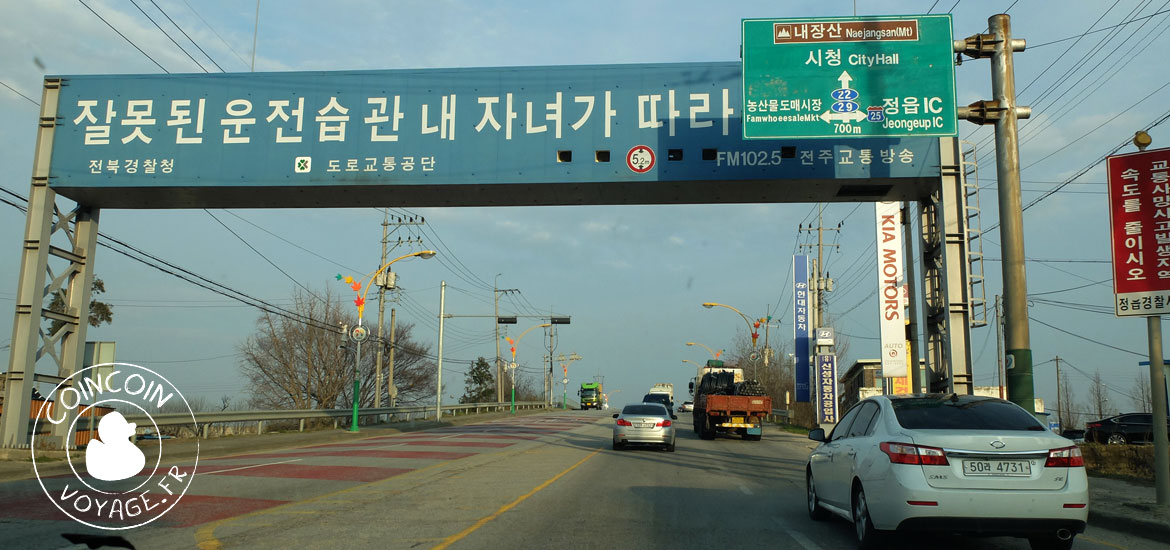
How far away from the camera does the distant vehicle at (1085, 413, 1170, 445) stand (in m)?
29.7

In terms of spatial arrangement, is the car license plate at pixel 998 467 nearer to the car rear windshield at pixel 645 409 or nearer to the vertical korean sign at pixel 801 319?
the car rear windshield at pixel 645 409

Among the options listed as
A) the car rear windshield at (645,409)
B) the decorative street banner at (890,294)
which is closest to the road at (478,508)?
the car rear windshield at (645,409)

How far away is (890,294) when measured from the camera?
31.7 meters

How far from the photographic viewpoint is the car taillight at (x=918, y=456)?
7152mm

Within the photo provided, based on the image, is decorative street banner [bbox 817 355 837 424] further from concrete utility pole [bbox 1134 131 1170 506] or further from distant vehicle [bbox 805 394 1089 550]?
distant vehicle [bbox 805 394 1089 550]

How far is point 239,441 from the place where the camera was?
2400cm

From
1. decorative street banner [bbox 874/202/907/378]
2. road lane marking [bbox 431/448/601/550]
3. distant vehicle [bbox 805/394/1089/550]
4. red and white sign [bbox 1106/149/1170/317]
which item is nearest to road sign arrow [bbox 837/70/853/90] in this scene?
red and white sign [bbox 1106/149/1170/317]

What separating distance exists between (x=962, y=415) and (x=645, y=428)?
53.7 feet

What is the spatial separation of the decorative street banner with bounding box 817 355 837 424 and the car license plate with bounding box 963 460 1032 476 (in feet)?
96.9

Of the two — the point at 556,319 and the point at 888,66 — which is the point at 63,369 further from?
the point at 556,319

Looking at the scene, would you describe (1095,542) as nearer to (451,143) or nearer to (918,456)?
(918,456)

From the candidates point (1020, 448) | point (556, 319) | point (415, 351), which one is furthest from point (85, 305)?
point (415, 351)

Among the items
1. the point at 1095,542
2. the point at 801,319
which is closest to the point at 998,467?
the point at 1095,542

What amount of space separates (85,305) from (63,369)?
1.52m
